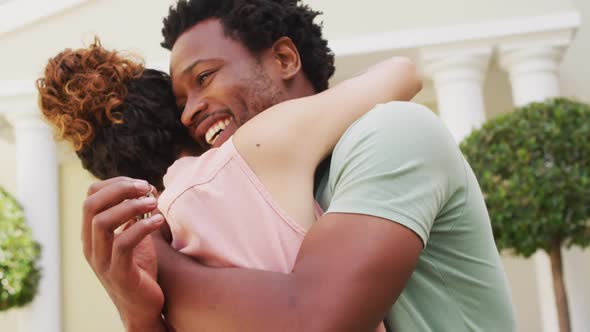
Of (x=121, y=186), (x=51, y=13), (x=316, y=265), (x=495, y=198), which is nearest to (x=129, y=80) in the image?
(x=121, y=186)

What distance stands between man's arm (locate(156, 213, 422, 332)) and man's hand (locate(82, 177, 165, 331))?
4.4 inches

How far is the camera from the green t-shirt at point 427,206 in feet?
3.73

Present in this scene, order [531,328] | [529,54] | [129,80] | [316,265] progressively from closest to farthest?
[316,265]
[129,80]
[529,54]
[531,328]

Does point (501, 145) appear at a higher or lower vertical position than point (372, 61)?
lower

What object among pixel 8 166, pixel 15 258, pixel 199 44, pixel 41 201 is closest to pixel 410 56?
pixel 41 201

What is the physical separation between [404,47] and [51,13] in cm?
377

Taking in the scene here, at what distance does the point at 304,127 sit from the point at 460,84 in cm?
628

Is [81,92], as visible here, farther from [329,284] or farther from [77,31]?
[77,31]

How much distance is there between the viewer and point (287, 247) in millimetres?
1201

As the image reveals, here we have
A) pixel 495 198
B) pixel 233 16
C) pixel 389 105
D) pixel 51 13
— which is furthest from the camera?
pixel 51 13

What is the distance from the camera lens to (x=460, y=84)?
734 cm

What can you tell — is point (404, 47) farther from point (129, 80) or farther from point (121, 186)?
point (121, 186)

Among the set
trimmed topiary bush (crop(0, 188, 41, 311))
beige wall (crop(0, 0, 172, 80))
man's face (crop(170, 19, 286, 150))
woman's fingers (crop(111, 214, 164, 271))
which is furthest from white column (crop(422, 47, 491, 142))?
woman's fingers (crop(111, 214, 164, 271))

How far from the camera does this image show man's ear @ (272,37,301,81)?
1.79 m
